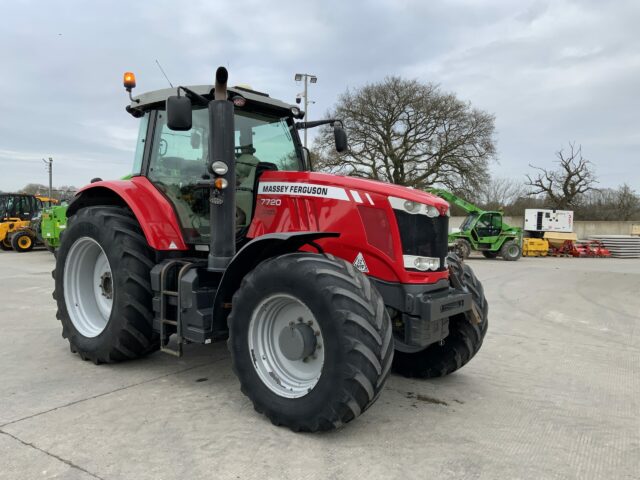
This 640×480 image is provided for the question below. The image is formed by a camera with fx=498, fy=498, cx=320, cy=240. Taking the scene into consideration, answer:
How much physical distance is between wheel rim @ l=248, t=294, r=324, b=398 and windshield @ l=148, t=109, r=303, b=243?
103 centimetres

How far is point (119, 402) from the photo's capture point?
3607 millimetres

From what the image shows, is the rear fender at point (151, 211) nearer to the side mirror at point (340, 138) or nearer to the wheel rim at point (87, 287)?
the wheel rim at point (87, 287)

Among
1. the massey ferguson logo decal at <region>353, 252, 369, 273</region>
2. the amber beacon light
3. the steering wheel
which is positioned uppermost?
the amber beacon light

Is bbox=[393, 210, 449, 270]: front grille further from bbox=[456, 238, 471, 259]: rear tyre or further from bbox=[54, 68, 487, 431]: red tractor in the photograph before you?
bbox=[456, 238, 471, 259]: rear tyre

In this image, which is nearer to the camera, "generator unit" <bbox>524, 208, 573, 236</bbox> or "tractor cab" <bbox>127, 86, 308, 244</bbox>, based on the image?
"tractor cab" <bbox>127, 86, 308, 244</bbox>

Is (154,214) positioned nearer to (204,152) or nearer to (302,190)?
(204,152)

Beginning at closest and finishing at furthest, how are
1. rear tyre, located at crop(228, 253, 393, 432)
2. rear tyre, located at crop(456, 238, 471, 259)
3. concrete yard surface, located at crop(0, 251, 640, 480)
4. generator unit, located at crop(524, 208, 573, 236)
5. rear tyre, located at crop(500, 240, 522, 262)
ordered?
concrete yard surface, located at crop(0, 251, 640, 480)
rear tyre, located at crop(228, 253, 393, 432)
rear tyre, located at crop(456, 238, 471, 259)
rear tyre, located at crop(500, 240, 522, 262)
generator unit, located at crop(524, 208, 573, 236)

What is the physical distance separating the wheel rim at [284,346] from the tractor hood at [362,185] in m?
0.95

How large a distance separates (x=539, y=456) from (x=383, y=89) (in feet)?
98.8

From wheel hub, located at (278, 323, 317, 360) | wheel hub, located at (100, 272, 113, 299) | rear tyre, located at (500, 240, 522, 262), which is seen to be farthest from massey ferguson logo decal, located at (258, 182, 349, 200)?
rear tyre, located at (500, 240, 522, 262)

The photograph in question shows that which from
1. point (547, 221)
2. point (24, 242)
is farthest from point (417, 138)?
point (24, 242)

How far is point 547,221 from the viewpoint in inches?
1091

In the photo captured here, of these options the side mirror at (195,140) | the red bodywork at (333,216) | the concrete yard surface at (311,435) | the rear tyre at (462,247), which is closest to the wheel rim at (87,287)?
the concrete yard surface at (311,435)

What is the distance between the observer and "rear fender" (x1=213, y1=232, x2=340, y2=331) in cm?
328
